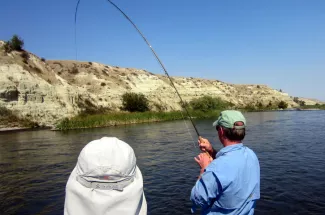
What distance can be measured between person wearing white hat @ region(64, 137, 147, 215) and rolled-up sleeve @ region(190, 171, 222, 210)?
970 millimetres

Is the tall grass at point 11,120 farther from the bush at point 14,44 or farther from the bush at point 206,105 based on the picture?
the bush at point 206,105

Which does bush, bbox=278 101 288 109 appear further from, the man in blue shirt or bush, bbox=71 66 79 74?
the man in blue shirt

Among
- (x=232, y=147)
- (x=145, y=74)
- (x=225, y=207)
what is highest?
(x=145, y=74)

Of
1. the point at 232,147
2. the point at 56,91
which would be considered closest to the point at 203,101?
the point at 56,91

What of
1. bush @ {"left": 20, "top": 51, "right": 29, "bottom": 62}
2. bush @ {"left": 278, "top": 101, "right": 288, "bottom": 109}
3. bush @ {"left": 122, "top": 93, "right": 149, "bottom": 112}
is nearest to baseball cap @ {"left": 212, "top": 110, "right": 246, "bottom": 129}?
bush @ {"left": 20, "top": 51, "right": 29, "bottom": 62}

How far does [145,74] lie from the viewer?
71.4 metres

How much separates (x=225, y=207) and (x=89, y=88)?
5344cm

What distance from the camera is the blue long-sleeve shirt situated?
9.12 ft

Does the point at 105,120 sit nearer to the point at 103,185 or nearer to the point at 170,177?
the point at 170,177

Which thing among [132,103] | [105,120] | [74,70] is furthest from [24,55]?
[105,120]

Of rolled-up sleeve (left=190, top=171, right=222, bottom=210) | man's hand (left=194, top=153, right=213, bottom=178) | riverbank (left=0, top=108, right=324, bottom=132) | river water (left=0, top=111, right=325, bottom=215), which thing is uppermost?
man's hand (left=194, top=153, right=213, bottom=178)

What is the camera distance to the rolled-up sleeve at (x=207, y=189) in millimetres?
2781

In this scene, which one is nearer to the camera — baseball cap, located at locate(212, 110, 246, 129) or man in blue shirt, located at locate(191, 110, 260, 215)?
man in blue shirt, located at locate(191, 110, 260, 215)

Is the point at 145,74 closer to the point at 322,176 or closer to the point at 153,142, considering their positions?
the point at 153,142
